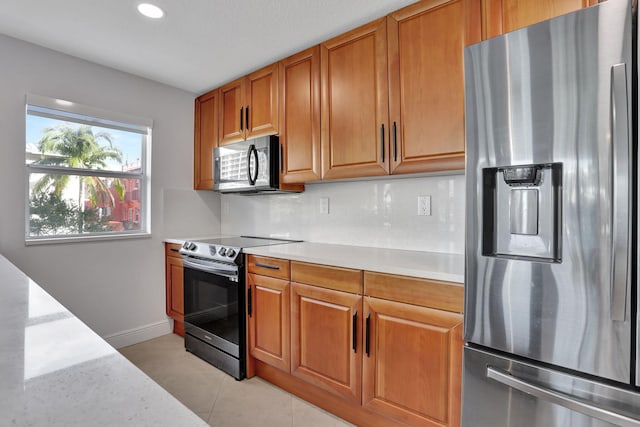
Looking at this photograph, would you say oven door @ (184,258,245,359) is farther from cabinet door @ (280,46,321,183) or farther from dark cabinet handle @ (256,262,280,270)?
cabinet door @ (280,46,321,183)

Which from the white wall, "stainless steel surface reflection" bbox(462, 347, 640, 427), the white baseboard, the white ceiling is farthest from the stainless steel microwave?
"stainless steel surface reflection" bbox(462, 347, 640, 427)

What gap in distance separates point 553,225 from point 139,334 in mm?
3139

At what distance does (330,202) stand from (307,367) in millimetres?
1192

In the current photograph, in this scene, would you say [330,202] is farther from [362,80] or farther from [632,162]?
[632,162]

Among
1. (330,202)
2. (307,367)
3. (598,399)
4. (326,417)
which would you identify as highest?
(330,202)

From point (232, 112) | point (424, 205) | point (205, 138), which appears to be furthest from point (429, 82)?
point (205, 138)

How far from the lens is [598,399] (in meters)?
1.02

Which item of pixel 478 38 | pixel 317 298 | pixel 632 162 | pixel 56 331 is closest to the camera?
pixel 56 331

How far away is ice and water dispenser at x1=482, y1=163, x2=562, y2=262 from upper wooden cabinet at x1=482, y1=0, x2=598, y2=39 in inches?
31.6

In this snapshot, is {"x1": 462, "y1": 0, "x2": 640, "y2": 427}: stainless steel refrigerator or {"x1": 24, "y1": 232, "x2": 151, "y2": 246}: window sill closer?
{"x1": 462, "y1": 0, "x2": 640, "y2": 427}: stainless steel refrigerator

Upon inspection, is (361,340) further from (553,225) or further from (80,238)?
(80,238)

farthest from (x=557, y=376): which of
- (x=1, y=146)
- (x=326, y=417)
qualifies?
(x=1, y=146)

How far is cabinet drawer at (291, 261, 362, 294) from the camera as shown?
1.75m

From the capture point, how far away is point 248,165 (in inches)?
103
